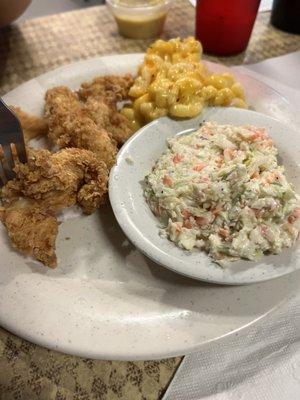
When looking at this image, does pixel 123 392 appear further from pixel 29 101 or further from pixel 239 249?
pixel 29 101

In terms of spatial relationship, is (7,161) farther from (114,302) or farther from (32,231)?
(114,302)

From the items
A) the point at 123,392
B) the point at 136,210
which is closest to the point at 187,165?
the point at 136,210

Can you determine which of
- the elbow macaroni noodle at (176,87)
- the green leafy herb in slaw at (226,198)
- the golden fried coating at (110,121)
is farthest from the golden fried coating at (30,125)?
the green leafy herb in slaw at (226,198)

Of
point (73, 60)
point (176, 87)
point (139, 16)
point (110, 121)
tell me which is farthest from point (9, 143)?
point (139, 16)

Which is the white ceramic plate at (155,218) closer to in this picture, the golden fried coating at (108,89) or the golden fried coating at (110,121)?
the golden fried coating at (110,121)

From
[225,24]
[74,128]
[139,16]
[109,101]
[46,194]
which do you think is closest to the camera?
[46,194]

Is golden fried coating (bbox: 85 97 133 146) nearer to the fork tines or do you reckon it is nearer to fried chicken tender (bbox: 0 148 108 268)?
fried chicken tender (bbox: 0 148 108 268)
